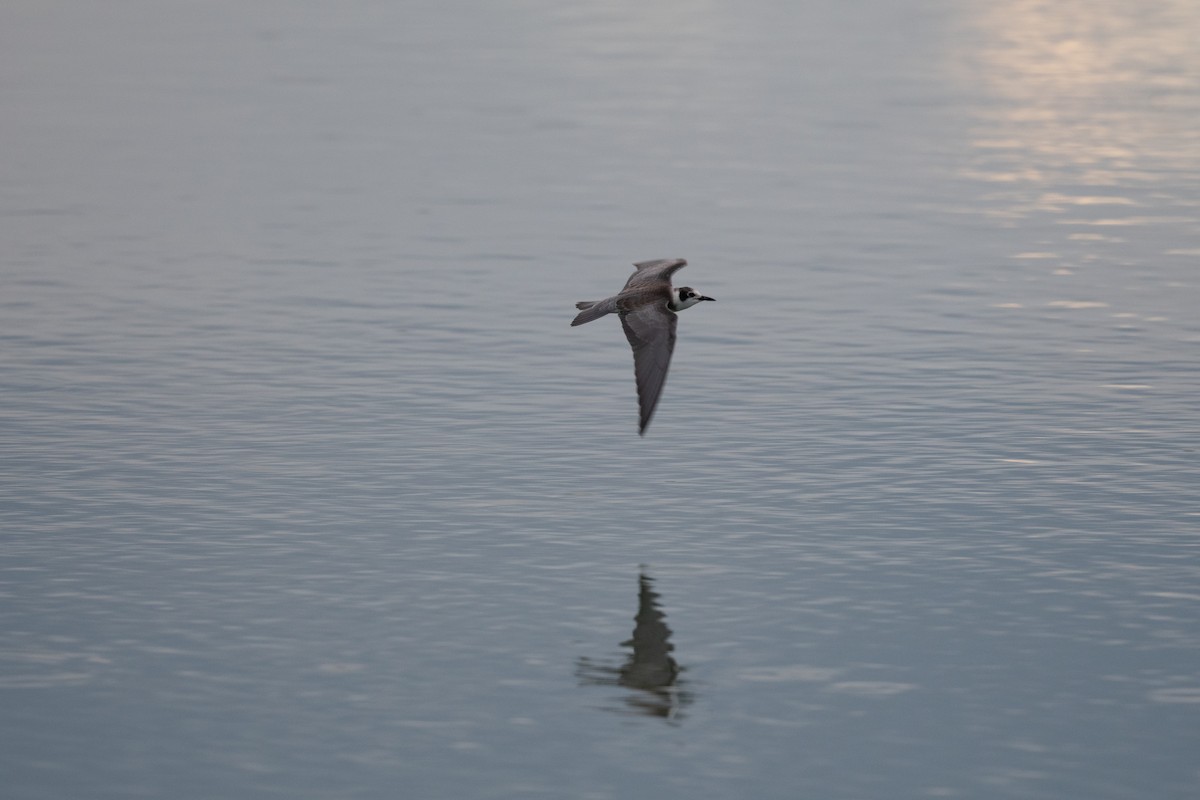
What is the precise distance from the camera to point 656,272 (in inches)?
946

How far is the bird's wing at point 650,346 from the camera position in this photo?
20.3m

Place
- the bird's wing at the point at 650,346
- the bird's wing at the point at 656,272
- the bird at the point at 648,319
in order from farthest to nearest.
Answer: the bird's wing at the point at 656,272
the bird at the point at 648,319
the bird's wing at the point at 650,346

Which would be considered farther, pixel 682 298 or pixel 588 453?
pixel 588 453

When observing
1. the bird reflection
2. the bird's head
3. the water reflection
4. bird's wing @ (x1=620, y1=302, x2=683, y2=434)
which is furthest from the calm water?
the bird's head

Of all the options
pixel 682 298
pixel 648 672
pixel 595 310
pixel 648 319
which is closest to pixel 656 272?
pixel 682 298

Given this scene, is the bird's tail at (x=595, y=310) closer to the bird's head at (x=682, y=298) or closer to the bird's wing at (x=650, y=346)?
the bird's wing at (x=650, y=346)

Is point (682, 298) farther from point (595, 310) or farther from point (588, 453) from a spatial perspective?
point (588, 453)

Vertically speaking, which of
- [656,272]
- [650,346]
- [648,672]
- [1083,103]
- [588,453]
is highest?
[1083,103]

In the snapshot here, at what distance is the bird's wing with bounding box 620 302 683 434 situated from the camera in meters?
20.3

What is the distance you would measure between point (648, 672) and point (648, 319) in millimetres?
4724

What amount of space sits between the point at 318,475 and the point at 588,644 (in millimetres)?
6415

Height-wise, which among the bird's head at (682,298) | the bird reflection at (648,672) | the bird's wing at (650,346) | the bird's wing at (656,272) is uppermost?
the bird's wing at (656,272)

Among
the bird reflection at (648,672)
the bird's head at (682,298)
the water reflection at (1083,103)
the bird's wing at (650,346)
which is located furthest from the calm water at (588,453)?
the bird's head at (682,298)

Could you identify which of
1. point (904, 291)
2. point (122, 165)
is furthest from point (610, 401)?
point (122, 165)
